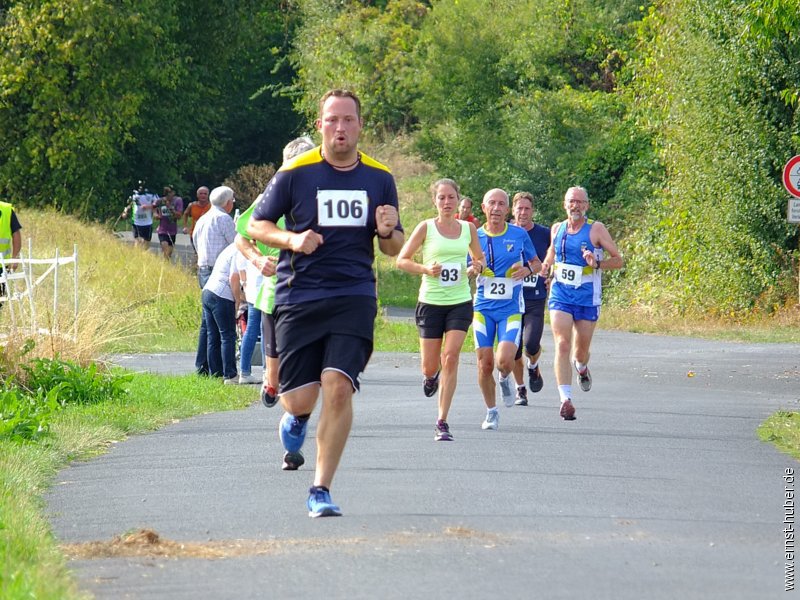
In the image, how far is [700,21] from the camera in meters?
29.3

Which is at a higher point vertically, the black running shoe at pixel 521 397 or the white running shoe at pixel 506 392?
the white running shoe at pixel 506 392

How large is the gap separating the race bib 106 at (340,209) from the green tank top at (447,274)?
13.0 feet

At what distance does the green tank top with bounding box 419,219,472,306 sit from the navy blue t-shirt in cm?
389

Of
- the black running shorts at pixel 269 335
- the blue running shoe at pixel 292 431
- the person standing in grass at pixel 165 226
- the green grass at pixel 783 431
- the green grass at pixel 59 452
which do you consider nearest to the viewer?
the green grass at pixel 59 452

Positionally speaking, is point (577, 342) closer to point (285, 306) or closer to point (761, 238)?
point (285, 306)

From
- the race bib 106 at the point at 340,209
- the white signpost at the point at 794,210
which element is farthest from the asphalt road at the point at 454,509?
the white signpost at the point at 794,210

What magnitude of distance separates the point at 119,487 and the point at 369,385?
26.9ft

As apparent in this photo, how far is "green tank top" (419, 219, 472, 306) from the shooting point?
466 inches

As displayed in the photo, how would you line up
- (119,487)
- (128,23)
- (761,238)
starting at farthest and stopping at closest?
(128,23), (761,238), (119,487)

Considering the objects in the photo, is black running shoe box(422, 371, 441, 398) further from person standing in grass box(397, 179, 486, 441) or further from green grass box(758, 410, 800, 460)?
green grass box(758, 410, 800, 460)

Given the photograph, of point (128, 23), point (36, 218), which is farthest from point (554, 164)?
point (36, 218)

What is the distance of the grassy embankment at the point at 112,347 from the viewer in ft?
22.4

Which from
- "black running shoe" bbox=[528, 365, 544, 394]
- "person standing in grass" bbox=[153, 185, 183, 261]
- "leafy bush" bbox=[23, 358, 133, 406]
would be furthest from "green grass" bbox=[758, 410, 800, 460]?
"person standing in grass" bbox=[153, 185, 183, 261]

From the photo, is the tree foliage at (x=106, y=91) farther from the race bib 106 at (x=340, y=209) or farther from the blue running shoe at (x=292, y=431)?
the race bib 106 at (x=340, y=209)
